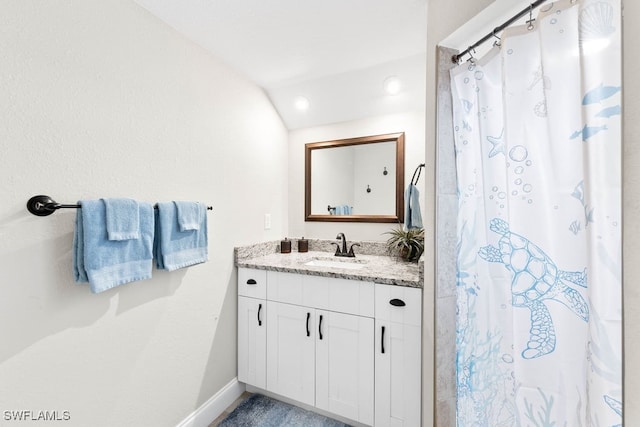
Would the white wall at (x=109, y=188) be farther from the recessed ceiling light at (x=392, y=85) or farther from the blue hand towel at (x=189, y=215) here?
the recessed ceiling light at (x=392, y=85)

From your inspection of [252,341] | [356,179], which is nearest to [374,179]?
[356,179]

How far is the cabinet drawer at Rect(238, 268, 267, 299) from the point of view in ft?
5.86

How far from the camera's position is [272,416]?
66.9 inches

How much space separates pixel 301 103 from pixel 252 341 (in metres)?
1.83

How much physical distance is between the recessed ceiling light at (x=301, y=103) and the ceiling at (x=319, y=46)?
2 cm

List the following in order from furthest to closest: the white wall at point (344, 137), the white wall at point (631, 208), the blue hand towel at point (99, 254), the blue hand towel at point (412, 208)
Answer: the white wall at point (344, 137) < the blue hand towel at point (412, 208) < the blue hand towel at point (99, 254) < the white wall at point (631, 208)

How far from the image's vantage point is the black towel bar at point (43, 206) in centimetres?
96

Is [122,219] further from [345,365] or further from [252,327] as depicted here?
[345,365]

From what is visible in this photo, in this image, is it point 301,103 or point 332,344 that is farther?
point 301,103

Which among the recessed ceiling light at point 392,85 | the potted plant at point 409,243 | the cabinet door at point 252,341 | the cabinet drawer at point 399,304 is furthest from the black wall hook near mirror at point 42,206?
the recessed ceiling light at point 392,85

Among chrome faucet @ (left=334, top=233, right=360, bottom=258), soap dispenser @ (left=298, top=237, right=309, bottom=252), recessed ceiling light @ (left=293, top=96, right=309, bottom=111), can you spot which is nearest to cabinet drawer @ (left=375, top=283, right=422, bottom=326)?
chrome faucet @ (left=334, top=233, right=360, bottom=258)

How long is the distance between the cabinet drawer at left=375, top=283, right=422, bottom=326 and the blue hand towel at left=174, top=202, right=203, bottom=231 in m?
1.04

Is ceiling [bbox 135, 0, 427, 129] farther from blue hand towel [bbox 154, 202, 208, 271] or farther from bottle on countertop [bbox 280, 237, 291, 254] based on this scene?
bottle on countertop [bbox 280, 237, 291, 254]

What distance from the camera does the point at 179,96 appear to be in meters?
1.49
